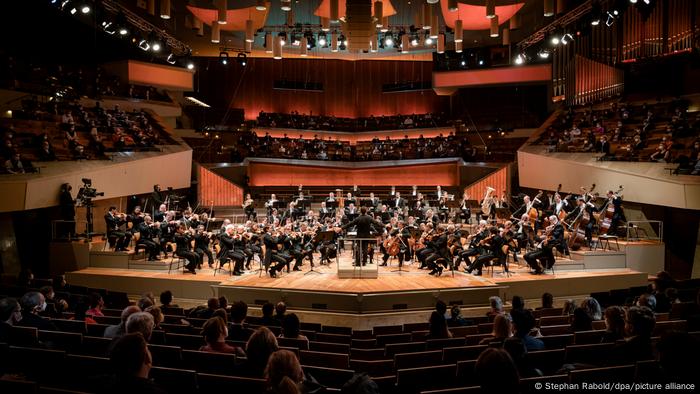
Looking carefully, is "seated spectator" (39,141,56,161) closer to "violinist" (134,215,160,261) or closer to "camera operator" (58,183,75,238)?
"camera operator" (58,183,75,238)

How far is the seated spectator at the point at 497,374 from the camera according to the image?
6.80 ft

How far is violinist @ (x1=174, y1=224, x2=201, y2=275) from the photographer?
33.4 feet

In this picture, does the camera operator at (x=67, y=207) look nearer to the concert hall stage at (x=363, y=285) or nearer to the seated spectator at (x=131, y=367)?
the concert hall stage at (x=363, y=285)

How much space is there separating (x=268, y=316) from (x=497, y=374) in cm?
355

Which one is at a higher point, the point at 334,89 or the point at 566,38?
the point at 334,89

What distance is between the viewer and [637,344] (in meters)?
3.34

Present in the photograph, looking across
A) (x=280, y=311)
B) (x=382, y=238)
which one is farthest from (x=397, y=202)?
(x=280, y=311)

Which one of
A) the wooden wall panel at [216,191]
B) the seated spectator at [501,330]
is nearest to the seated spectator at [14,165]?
the wooden wall panel at [216,191]

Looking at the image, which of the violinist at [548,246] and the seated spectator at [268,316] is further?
the violinist at [548,246]

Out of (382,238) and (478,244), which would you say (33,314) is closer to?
(478,244)

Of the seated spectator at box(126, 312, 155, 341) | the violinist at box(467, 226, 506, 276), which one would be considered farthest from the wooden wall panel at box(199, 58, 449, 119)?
the seated spectator at box(126, 312, 155, 341)

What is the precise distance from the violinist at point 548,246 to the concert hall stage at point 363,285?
0.28m

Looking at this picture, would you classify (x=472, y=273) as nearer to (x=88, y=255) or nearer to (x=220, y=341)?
(x=220, y=341)

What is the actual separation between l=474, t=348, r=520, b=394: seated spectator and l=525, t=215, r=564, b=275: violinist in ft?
28.2
